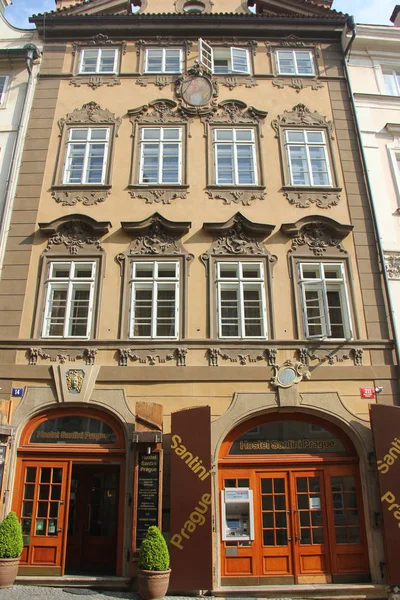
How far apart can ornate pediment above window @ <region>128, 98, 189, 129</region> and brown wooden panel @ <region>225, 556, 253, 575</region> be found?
10.6 meters

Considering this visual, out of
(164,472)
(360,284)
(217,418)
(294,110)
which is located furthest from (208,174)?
(164,472)

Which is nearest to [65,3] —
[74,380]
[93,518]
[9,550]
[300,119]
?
[300,119]

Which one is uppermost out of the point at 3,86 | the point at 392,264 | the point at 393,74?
the point at 393,74

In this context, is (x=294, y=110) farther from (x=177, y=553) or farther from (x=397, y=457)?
(x=177, y=553)

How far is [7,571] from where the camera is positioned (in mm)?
8992

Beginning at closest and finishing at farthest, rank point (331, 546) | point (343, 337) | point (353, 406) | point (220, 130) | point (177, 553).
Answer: point (177, 553)
point (331, 546)
point (353, 406)
point (343, 337)
point (220, 130)

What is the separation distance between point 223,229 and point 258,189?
1561mm

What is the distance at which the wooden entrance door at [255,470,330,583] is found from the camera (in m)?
9.84

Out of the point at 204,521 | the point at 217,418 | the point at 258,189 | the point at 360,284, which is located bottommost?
the point at 204,521

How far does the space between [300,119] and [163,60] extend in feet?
14.5

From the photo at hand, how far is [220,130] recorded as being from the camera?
1368cm

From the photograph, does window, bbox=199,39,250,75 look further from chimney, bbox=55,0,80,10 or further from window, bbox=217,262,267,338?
window, bbox=217,262,267,338

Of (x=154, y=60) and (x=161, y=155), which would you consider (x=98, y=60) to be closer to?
(x=154, y=60)

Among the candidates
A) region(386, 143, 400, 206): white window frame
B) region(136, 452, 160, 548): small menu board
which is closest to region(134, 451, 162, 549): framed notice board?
region(136, 452, 160, 548): small menu board
